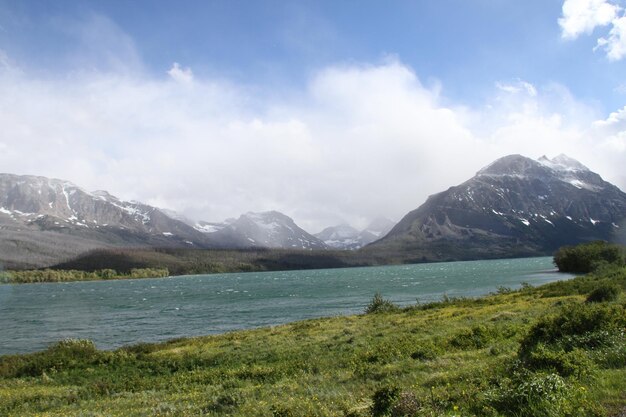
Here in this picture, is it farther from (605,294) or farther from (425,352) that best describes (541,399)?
(605,294)

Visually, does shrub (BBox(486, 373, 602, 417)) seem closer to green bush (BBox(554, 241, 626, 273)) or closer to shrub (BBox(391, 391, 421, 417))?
shrub (BBox(391, 391, 421, 417))

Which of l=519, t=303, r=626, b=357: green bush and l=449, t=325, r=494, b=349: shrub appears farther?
l=449, t=325, r=494, b=349: shrub

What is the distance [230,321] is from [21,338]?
3288 cm

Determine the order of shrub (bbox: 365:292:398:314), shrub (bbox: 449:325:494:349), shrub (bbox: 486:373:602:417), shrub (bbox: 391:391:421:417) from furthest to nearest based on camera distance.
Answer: shrub (bbox: 365:292:398:314) < shrub (bbox: 449:325:494:349) < shrub (bbox: 391:391:421:417) < shrub (bbox: 486:373:602:417)

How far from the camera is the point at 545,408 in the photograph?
11.4 meters

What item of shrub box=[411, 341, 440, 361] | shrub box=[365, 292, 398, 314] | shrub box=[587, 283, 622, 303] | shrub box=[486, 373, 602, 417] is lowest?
shrub box=[365, 292, 398, 314]

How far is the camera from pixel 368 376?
22.1 m

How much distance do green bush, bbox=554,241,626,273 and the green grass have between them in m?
137

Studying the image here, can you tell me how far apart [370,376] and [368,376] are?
0.34 ft

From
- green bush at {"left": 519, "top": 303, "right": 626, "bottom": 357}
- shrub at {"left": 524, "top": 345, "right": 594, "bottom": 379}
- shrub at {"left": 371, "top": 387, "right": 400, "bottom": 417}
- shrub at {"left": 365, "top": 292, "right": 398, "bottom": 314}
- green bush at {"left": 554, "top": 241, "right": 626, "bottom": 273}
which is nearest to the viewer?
shrub at {"left": 371, "top": 387, "right": 400, "bottom": 417}

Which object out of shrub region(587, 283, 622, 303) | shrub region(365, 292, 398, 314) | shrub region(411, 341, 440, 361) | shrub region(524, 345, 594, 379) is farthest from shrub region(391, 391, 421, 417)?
shrub region(365, 292, 398, 314)

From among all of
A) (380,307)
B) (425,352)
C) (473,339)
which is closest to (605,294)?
(473,339)

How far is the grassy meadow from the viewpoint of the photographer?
1322 centimetres

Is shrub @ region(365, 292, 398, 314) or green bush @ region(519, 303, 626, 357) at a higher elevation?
green bush @ region(519, 303, 626, 357)
